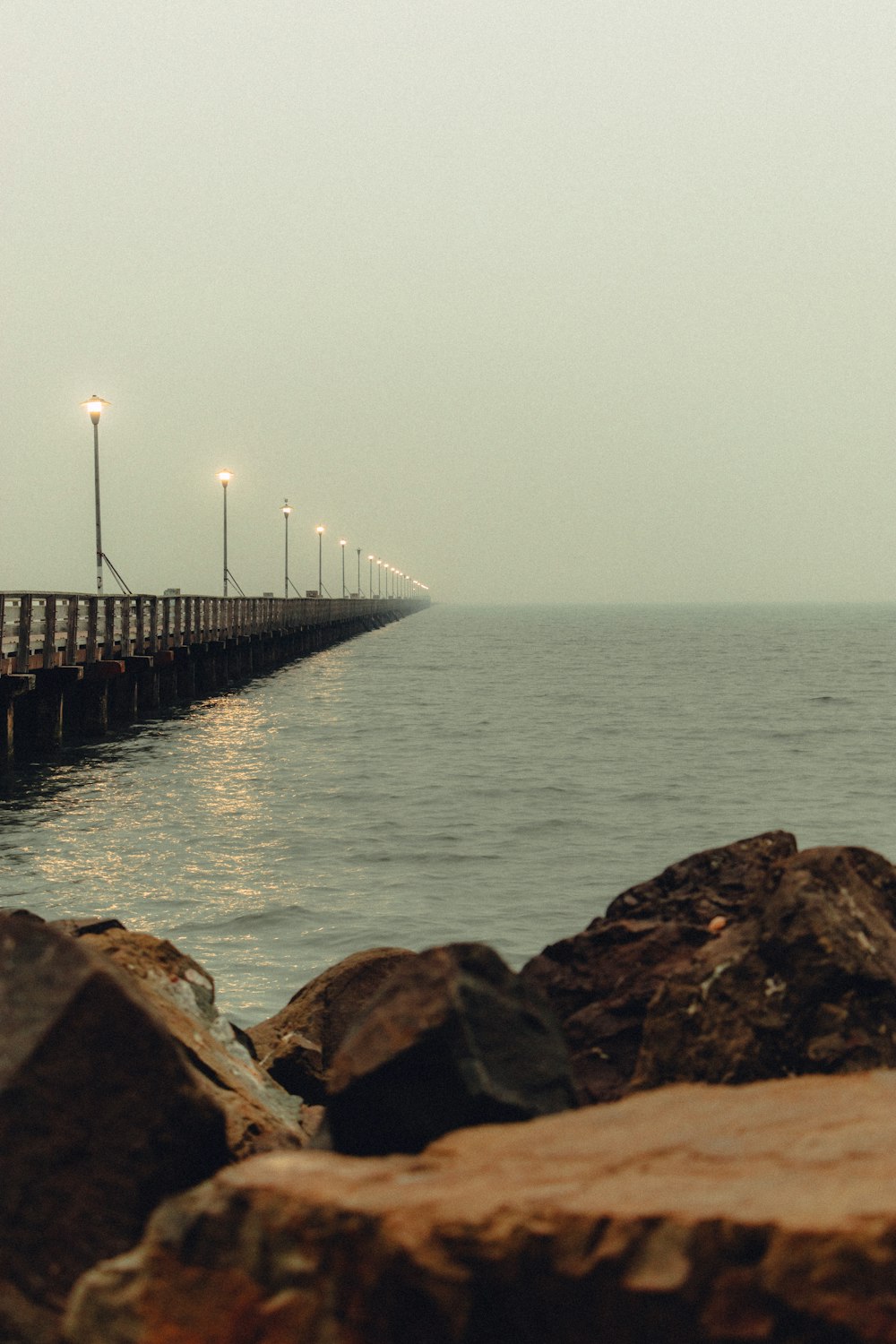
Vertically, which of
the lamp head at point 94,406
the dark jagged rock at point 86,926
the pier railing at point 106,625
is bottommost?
the dark jagged rock at point 86,926

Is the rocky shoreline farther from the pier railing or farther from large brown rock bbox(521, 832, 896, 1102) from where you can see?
the pier railing

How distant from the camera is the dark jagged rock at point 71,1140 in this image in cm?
323

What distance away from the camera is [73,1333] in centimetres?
280

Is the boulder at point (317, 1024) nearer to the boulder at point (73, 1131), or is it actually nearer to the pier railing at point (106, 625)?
the boulder at point (73, 1131)

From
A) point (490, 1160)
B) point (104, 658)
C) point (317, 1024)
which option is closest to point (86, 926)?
point (317, 1024)

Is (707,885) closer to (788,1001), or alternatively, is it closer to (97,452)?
(788,1001)

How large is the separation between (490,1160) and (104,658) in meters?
25.7

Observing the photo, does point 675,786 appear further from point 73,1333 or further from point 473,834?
point 73,1333

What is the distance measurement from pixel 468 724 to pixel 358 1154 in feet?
107

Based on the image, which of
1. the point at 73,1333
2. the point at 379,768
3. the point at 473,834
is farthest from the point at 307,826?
the point at 73,1333

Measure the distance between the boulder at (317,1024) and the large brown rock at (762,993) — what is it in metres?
2.01

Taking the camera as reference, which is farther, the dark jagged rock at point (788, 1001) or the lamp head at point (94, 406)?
the lamp head at point (94, 406)

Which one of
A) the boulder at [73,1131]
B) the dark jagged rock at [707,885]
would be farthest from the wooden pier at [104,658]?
the boulder at [73,1131]

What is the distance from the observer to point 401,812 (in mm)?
20703
